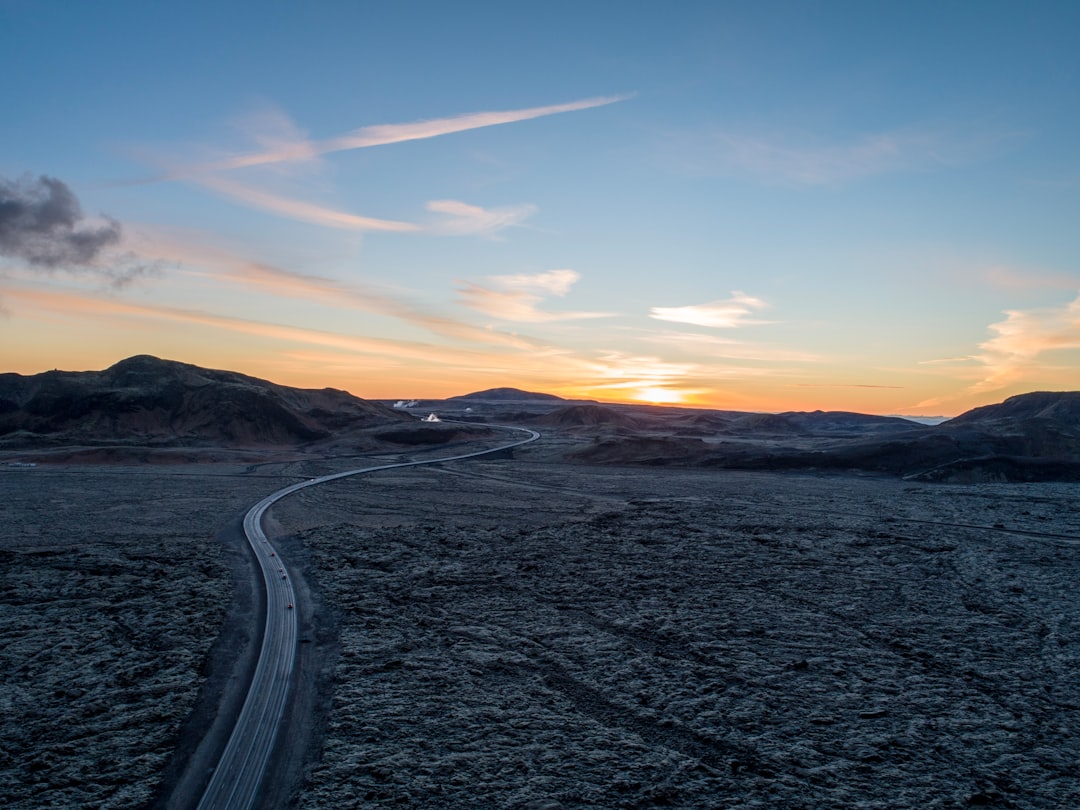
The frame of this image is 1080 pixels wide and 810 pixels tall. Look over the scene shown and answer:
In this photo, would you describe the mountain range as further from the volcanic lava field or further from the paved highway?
the paved highway

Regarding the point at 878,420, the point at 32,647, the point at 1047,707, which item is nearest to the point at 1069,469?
the point at 1047,707

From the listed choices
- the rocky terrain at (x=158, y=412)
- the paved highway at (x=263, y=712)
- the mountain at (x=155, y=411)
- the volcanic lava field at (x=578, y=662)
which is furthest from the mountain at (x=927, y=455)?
the paved highway at (x=263, y=712)

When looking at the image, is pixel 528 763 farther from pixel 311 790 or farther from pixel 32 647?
pixel 32 647

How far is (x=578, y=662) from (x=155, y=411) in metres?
63.6

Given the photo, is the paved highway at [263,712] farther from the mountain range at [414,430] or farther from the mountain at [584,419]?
the mountain at [584,419]

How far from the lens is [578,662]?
328 inches

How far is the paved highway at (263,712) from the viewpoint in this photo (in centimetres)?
538

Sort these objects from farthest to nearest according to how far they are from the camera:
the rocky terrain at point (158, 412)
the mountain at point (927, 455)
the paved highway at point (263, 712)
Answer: the rocky terrain at point (158, 412), the mountain at point (927, 455), the paved highway at point (263, 712)

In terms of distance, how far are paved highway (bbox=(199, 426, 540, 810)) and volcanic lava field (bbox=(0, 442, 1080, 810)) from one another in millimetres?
303

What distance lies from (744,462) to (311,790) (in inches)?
1486

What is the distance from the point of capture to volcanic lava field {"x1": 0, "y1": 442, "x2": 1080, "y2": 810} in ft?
18.9

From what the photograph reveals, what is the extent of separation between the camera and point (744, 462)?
4025 centimetres

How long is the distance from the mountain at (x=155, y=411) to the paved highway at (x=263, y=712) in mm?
48561

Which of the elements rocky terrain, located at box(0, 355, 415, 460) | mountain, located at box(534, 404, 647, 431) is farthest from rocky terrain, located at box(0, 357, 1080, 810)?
mountain, located at box(534, 404, 647, 431)
